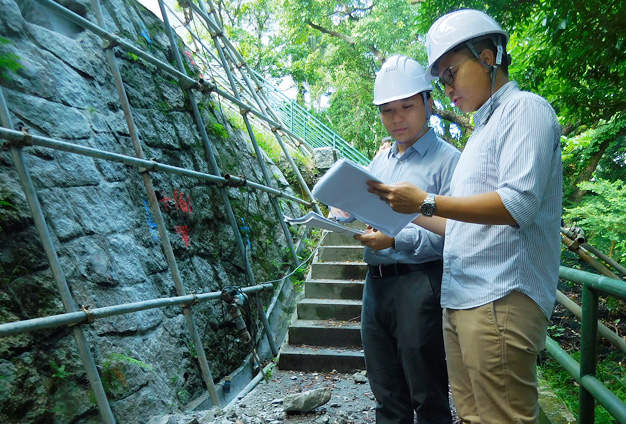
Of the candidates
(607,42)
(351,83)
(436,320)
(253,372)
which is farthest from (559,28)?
(351,83)

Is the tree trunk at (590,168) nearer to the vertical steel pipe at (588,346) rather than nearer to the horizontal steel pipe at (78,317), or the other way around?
the vertical steel pipe at (588,346)

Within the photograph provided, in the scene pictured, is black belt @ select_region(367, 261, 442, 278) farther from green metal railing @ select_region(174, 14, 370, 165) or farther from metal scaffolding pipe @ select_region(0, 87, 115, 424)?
green metal railing @ select_region(174, 14, 370, 165)

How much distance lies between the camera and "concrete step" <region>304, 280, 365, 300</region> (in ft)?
15.8

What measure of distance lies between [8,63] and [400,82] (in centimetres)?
198

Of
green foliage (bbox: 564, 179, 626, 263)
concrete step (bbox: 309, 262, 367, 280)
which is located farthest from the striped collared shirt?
green foliage (bbox: 564, 179, 626, 263)

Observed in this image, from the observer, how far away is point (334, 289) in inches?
192

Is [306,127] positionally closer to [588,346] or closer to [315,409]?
[315,409]

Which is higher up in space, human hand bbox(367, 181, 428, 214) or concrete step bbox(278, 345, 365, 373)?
human hand bbox(367, 181, 428, 214)

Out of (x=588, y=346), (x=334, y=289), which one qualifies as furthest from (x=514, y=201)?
(x=334, y=289)

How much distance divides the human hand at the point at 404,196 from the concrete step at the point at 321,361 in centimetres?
279

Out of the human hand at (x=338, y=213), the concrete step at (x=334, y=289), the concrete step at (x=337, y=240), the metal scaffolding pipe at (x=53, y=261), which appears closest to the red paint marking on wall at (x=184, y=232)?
the metal scaffolding pipe at (x=53, y=261)

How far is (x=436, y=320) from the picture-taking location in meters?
1.89

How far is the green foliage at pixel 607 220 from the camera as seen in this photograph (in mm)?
5887

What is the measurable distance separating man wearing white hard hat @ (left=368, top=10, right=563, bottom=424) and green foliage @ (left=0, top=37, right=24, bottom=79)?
2.06 metres
